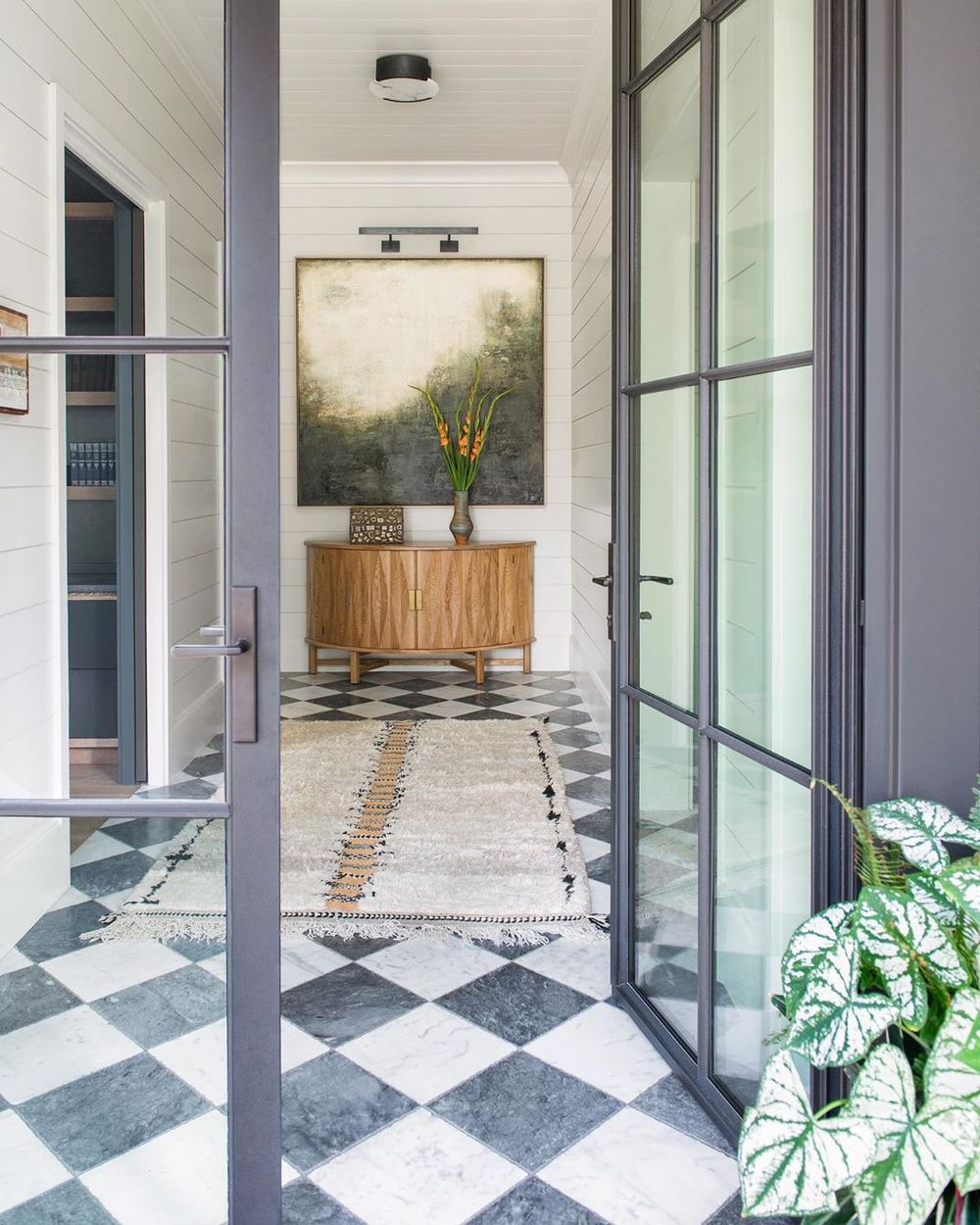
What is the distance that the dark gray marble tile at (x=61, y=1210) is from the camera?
1633 mm

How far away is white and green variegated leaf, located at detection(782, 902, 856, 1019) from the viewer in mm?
1189

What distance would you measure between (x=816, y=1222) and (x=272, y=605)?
1.03 m

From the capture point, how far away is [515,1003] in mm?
2359

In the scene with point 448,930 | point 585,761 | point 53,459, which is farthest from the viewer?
point 585,761

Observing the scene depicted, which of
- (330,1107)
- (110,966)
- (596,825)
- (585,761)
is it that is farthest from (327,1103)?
(585,761)

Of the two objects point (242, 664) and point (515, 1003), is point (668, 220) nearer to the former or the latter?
point (242, 664)

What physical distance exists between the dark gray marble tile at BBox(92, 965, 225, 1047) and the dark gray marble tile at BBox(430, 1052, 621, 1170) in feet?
1.68

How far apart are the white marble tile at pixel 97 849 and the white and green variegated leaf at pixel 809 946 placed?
947 mm

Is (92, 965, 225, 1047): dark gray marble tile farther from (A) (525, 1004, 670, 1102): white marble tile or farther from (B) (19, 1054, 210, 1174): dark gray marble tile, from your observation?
(A) (525, 1004, 670, 1102): white marble tile

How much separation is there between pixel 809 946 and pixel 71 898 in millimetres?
1120

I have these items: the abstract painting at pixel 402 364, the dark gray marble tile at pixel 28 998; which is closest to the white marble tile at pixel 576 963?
the dark gray marble tile at pixel 28 998

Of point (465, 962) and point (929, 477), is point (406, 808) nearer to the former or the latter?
point (465, 962)

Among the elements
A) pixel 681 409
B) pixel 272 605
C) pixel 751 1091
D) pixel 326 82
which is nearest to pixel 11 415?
pixel 272 605

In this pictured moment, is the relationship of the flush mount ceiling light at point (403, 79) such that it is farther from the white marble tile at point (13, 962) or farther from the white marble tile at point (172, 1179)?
the white marble tile at point (172, 1179)
